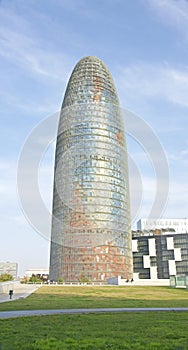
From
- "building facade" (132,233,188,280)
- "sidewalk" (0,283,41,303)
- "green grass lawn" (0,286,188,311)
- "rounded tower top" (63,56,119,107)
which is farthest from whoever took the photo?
"rounded tower top" (63,56,119,107)

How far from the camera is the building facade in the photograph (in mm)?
138500

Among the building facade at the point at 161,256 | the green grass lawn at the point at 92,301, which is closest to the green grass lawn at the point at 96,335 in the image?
the green grass lawn at the point at 92,301

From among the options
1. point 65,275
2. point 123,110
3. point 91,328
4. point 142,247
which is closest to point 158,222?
point 142,247

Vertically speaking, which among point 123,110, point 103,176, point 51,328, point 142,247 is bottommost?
point 51,328

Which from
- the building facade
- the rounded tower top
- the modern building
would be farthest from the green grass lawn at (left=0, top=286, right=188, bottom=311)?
the rounded tower top

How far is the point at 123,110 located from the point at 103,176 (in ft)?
123

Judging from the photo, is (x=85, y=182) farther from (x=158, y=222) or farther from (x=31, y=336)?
(x=31, y=336)

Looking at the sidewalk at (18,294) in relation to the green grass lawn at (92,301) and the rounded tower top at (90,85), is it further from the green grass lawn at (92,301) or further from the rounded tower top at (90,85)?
the rounded tower top at (90,85)

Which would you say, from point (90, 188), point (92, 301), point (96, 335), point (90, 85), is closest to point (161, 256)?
point (90, 188)

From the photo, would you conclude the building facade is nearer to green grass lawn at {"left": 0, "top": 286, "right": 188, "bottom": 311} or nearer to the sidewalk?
the sidewalk

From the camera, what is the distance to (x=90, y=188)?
130625mm

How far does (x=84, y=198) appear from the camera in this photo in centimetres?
12938

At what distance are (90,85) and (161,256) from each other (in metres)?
77.6

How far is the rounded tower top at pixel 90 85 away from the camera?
481 ft
